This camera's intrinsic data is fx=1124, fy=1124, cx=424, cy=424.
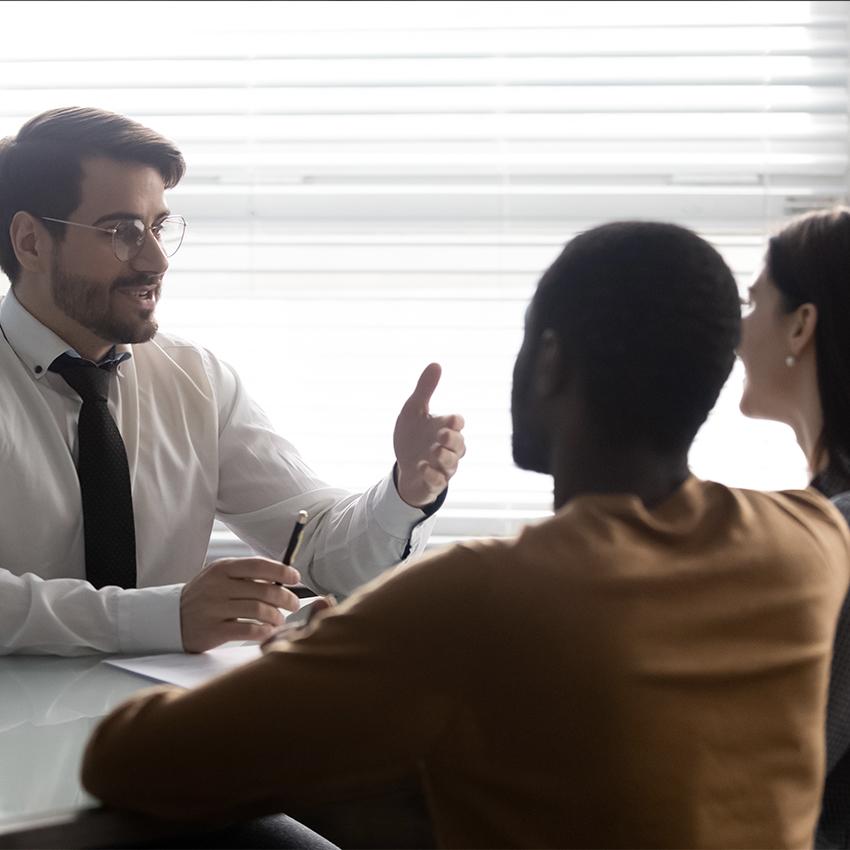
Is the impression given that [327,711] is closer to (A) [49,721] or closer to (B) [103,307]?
(A) [49,721]

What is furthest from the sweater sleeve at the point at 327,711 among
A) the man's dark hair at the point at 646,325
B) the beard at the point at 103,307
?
the beard at the point at 103,307

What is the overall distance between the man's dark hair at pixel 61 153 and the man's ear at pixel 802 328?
1148 millimetres

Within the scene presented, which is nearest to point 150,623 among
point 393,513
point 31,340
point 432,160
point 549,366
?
point 393,513

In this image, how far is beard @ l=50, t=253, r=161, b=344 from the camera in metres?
1.96

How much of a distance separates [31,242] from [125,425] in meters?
0.38

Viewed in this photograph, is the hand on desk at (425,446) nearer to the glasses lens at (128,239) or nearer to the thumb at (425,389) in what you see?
the thumb at (425,389)

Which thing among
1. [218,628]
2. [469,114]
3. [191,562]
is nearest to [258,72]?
[469,114]

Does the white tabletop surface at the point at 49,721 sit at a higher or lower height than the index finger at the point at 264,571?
lower

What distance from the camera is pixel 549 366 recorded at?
3.16 ft

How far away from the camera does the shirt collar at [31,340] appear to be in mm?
1896

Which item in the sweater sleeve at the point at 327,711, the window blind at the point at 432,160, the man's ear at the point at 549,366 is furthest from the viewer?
the window blind at the point at 432,160

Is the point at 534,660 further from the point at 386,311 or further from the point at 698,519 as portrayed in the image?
the point at 386,311

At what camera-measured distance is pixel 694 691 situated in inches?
34.3

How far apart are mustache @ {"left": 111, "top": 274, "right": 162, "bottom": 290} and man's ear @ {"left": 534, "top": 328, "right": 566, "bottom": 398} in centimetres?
118
